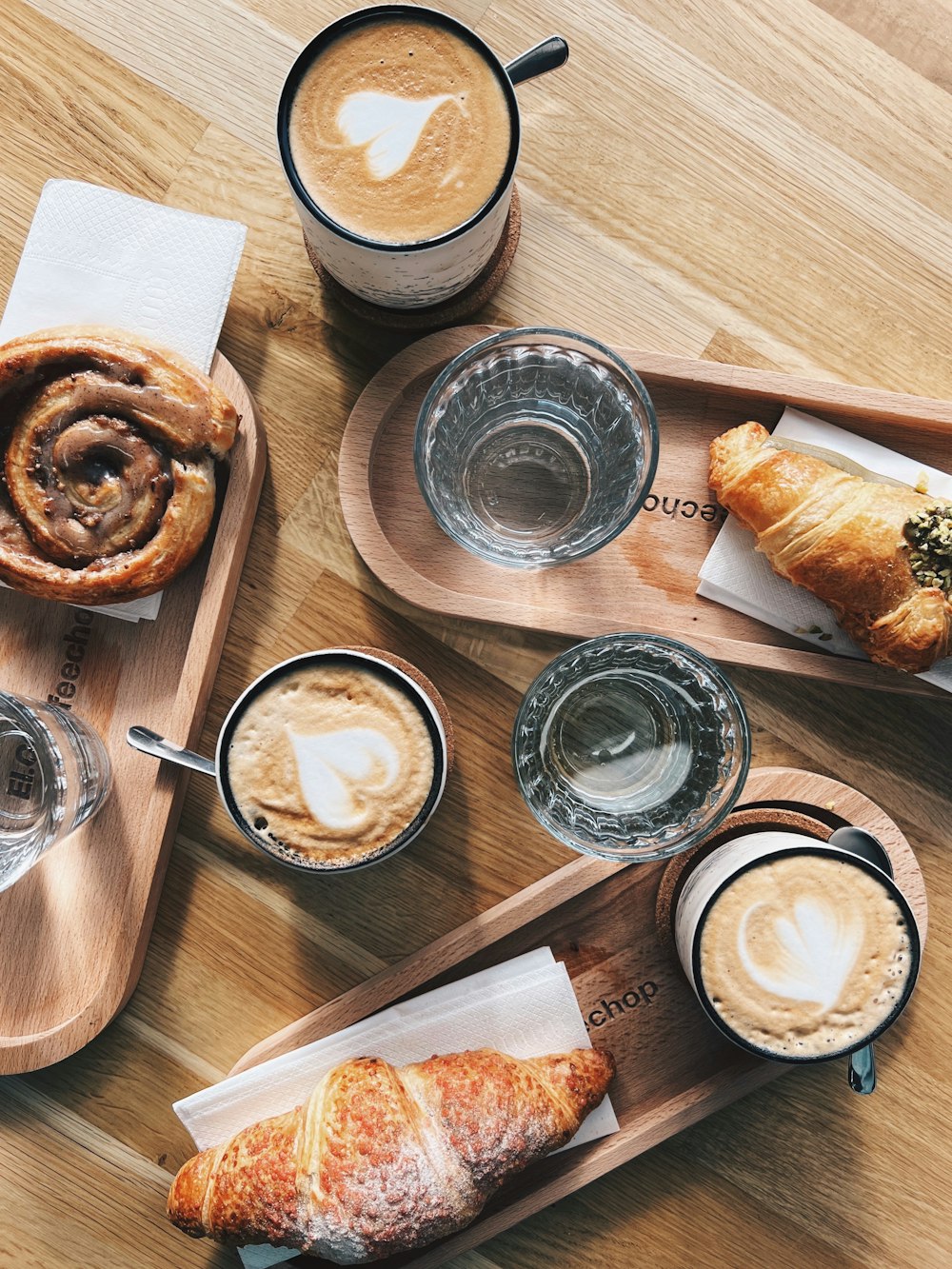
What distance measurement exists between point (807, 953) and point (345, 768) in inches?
26.0

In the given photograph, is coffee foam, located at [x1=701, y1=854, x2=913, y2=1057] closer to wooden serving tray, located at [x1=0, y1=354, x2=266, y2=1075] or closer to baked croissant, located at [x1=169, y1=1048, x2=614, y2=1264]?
baked croissant, located at [x1=169, y1=1048, x2=614, y2=1264]

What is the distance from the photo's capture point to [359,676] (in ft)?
4.13

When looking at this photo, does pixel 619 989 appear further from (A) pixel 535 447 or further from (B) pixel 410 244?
(B) pixel 410 244

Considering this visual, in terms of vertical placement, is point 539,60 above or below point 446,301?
above

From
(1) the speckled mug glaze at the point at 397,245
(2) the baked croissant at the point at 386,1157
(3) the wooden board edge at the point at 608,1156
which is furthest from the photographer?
→ (3) the wooden board edge at the point at 608,1156

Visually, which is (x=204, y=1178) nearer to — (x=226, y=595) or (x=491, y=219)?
(x=226, y=595)

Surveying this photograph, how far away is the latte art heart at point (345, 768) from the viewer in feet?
4.09

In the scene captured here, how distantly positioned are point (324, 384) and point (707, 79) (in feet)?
2.43

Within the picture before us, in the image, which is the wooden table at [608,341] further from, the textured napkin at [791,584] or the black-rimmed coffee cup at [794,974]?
the black-rimmed coffee cup at [794,974]

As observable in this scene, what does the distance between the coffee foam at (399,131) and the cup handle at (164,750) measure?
0.72m

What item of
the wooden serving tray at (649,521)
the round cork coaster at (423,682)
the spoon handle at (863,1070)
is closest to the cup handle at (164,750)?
the round cork coaster at (423,682)

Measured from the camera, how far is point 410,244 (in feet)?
3.61

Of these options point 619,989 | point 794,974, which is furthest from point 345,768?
point 794,974

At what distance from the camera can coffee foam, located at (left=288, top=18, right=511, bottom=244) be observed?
1.13 meters
